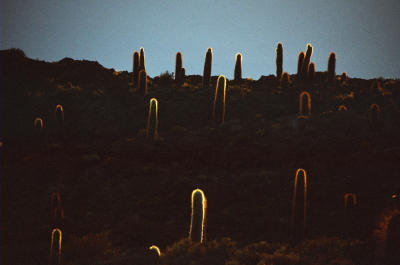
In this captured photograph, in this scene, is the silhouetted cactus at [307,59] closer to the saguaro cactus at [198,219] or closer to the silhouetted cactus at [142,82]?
the silhouetted cactus at [142,82]

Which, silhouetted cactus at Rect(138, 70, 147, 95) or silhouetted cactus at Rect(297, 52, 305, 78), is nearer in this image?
silhouetted cactus at Rect(138, 70, 147, 95)

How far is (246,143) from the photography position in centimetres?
2312

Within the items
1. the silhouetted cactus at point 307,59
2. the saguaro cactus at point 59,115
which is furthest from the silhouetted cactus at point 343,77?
the saguaro cactus at point 59,115

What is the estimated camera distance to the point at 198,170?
790 inches

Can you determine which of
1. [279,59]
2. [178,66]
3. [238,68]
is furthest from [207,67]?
[279,59]

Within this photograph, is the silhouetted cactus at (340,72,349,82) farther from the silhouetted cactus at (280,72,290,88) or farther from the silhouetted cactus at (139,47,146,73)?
the silhouetted cactus at (139,47,146,73)

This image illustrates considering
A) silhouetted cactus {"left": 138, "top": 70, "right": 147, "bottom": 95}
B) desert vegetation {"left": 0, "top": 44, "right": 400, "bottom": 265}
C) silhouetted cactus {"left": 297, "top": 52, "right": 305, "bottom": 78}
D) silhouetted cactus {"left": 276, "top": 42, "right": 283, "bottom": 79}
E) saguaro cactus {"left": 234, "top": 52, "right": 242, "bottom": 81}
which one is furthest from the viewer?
saguaro cactus {"left": 234, "top": 52, "right": 242, "bottom": 81}

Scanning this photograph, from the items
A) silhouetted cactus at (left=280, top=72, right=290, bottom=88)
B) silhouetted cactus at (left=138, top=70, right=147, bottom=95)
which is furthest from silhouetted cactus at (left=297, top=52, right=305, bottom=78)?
silhouetted cactus at (left=138, top=70, right=147, bottom=95)

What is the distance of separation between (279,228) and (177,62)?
74.6ft

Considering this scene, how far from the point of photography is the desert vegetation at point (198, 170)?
1171cm

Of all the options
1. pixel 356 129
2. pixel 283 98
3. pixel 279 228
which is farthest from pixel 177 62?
pixel 279 228

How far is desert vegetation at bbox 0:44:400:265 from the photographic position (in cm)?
1171

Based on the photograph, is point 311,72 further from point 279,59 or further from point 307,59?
point 279,59

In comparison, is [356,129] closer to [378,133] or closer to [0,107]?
[378,133]
